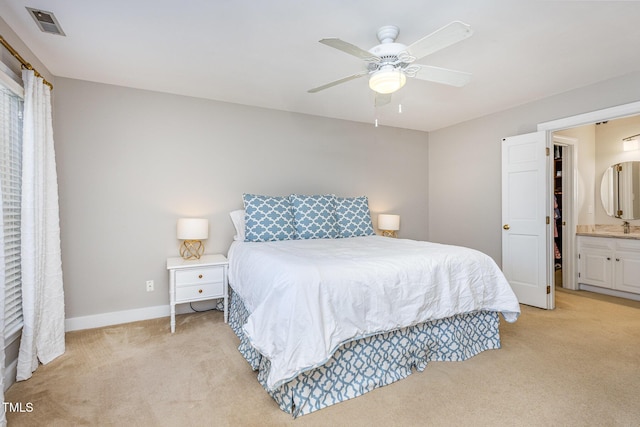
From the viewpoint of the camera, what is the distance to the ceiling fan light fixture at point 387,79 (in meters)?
2.10

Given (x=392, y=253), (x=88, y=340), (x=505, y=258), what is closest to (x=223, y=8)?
(x=392, y=253)

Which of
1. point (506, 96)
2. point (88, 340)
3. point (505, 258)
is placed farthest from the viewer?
point (505, 258)

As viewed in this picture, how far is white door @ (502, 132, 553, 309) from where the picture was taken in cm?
338

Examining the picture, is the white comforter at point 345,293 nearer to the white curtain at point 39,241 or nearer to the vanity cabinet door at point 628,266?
the white curtain at point 39,241

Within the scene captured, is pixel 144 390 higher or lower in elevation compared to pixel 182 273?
lower

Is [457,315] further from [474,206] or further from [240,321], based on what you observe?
[474,206]

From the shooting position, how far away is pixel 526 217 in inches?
139

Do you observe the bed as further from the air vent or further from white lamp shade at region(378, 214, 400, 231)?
the air vent

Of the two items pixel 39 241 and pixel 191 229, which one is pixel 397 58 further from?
pixel 39 241

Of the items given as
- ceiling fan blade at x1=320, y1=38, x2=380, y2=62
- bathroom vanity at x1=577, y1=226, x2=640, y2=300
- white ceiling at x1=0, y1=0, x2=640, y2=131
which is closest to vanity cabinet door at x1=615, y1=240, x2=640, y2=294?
bathroom vanity at x1=577, y1=226, x2=640, y2=300

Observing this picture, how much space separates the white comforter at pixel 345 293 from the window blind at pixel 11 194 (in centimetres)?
147

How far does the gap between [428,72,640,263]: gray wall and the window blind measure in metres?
4.73

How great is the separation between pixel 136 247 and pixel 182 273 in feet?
2.33

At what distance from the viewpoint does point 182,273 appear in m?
2.85
